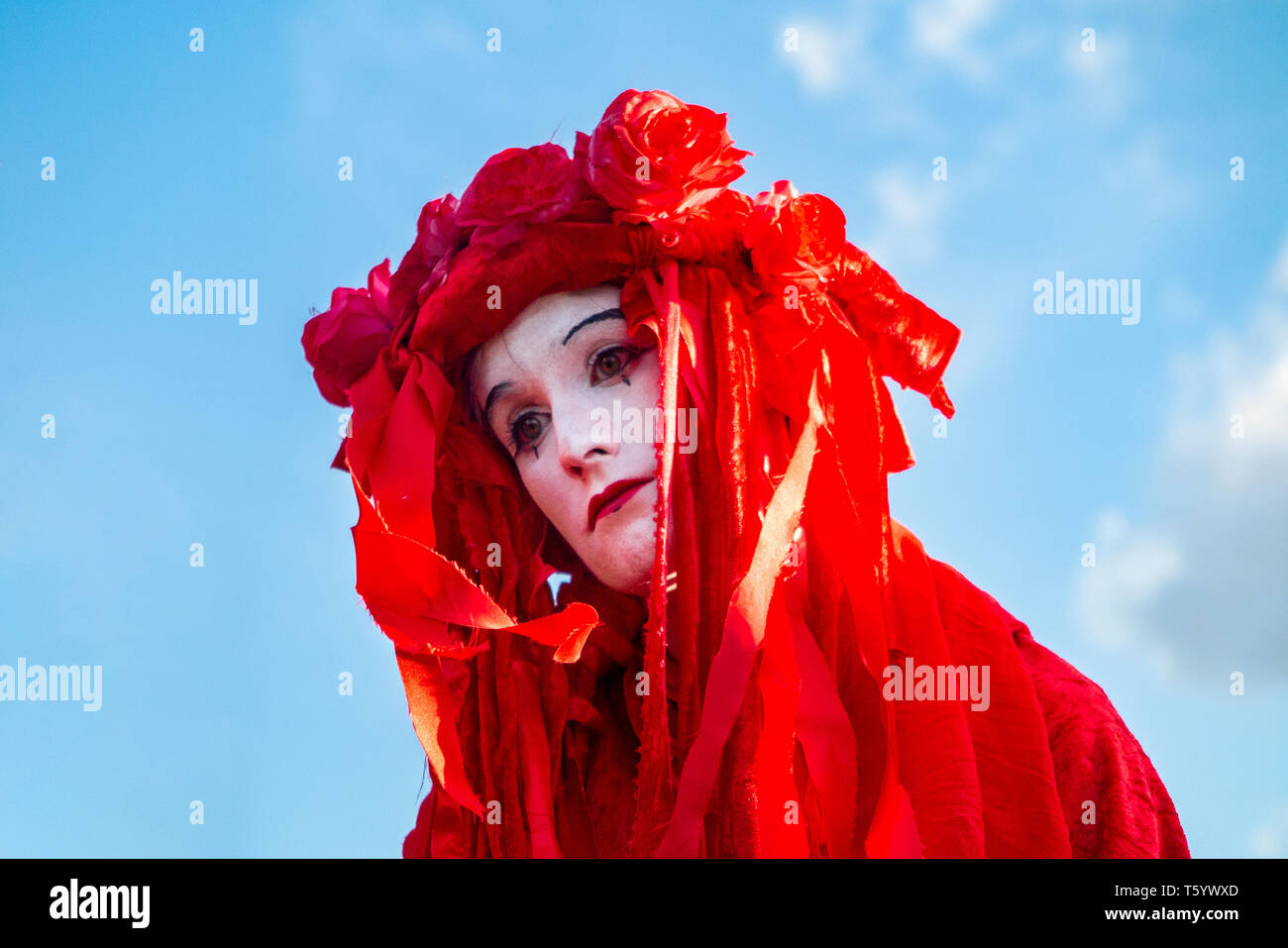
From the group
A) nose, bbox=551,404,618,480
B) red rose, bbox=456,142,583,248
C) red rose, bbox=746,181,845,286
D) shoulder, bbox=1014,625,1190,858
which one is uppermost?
red rose, bbox=456,142,583,248

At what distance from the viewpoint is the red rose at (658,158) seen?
2855 mm

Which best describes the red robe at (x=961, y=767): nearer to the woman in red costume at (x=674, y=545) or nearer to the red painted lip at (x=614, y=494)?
the woman in red costume at (x=674, y=545)

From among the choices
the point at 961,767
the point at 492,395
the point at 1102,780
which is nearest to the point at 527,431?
the point at 492,395

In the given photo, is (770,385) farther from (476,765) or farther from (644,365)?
(476,765)

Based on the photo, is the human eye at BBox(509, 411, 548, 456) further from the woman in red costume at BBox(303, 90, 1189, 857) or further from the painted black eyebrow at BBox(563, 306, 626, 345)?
the painted black eyebrow at BBox(563, 306, 626, 345)

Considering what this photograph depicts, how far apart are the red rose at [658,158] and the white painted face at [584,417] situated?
0.20m

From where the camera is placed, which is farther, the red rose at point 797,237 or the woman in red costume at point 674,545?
the red rose at point 797,237

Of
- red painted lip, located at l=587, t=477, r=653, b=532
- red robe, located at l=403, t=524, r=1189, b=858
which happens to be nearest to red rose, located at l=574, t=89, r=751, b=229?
red painted lip, located at l=587, t=477, r=653, b=532

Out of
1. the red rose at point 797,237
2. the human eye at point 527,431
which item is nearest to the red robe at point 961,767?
the human eye at point 527,431

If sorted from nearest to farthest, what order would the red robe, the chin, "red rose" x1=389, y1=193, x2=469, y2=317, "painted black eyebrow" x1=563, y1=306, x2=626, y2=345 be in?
1. the red robe
2. the chin
3. "painted black eyebrow" x1=563, y1=306, x2=626, y2=345
4. "red rose" x1=389, y1=193, x2=469, y2=317

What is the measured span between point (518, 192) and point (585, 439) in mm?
507

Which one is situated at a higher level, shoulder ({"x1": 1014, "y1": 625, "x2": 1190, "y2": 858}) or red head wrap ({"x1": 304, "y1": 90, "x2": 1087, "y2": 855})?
red head wrap ({"x1": 304, "y1": 90, "x2": 1087, "y2": 855})

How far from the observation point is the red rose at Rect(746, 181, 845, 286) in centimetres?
290
